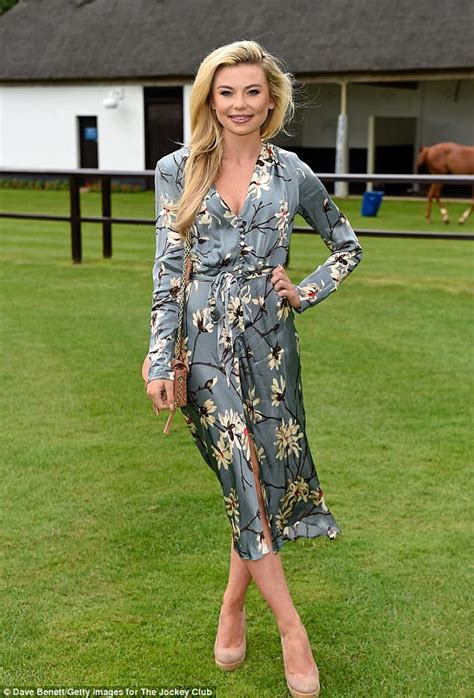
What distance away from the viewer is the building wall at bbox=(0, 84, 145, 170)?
2525 cm

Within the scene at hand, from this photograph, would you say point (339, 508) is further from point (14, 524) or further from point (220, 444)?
point (220, 444)

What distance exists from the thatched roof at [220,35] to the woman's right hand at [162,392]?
1957 cm

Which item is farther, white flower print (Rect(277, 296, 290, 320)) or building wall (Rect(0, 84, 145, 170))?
building wall (Rect(0, 84, 145, 170))

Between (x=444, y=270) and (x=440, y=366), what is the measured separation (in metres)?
4.77

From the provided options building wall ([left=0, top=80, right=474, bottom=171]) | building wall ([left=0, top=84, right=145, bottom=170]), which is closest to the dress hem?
building wall ([left=0, top=80, right=474, bottom=171])

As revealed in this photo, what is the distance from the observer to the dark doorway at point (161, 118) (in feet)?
81.3

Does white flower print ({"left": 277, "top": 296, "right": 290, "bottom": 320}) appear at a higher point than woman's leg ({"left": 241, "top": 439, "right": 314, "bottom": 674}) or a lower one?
higher

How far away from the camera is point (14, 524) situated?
164 inches

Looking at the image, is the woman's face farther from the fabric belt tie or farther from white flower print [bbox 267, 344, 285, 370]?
white flower print [bbox 267, 344, 285, 370]

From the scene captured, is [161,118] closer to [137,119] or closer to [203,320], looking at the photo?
[137,119]

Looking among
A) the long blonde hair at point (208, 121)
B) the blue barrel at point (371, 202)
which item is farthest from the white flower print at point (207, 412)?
the blue barrel at point (371, 202)

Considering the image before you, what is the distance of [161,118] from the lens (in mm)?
25016

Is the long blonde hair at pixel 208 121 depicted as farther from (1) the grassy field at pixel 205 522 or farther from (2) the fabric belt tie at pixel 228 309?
(1) the grassy field at pixel 205 522

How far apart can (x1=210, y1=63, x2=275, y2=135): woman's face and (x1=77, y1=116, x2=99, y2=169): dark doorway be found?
2429 cm
